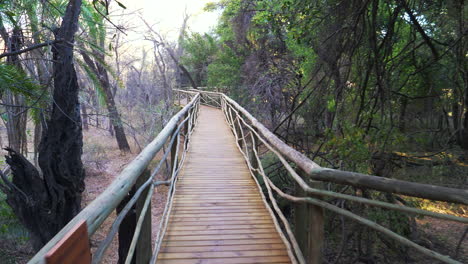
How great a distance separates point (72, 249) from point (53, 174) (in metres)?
5.36

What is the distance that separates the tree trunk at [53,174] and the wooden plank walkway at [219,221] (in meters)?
2.07

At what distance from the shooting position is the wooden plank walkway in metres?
2.73

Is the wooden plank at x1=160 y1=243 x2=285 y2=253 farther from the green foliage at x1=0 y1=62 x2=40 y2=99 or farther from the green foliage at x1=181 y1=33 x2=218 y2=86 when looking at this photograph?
the green foliage at x1=181 y1=33 x2=218 y2=86

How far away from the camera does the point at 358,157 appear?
429cm

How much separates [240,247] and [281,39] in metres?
12.5

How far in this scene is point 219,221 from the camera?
3.45 metres

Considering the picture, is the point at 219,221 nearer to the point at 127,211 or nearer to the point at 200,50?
the point at 127,211

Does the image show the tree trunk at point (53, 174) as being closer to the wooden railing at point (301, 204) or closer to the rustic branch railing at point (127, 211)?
the rustic branch railing at point (127, 211)

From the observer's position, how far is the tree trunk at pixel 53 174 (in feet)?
18.4

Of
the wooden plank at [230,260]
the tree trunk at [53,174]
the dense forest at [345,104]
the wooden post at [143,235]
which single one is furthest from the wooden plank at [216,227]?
the tree trunk at [53,174]

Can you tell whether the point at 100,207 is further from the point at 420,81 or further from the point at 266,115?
the point at 266,115

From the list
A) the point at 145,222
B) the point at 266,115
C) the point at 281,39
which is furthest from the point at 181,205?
the point at 281,39

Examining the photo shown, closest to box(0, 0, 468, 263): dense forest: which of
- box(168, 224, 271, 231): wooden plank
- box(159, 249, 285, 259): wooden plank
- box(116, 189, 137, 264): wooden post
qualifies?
box(168, 224, 271, 231): wooden plank

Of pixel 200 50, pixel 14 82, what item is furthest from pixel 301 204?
pixel 200 50
